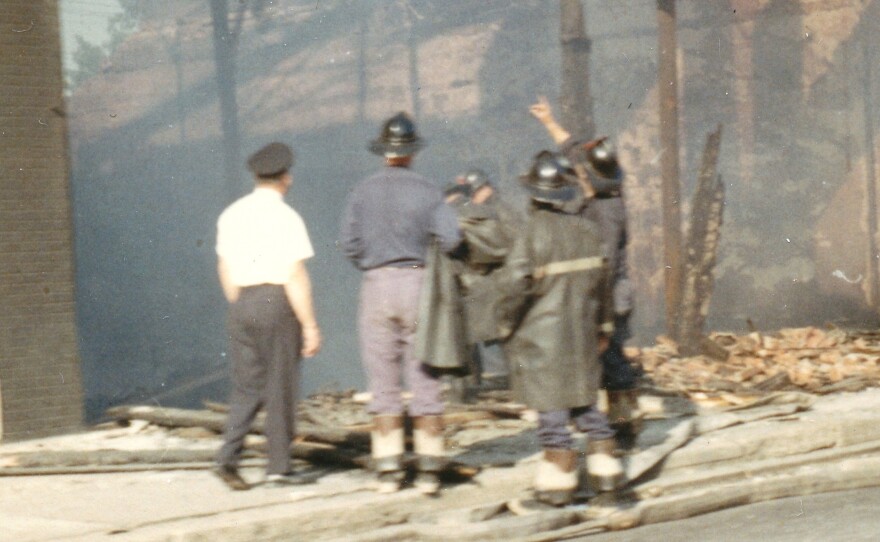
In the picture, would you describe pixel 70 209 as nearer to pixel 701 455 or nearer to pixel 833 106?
pixel 701 455

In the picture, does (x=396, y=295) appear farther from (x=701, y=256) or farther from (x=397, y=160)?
(x=701, y=256)

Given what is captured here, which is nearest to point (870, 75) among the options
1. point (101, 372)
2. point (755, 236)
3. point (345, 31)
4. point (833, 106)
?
point (833, 106)

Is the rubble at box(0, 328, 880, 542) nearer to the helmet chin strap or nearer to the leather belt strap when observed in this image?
the leather belt strap

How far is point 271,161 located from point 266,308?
2.63ft

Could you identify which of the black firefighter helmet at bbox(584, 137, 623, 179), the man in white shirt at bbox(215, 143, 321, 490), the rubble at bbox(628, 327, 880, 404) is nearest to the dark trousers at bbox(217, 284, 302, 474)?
the man in white shirt at bbox(215, 143, 321, 490)

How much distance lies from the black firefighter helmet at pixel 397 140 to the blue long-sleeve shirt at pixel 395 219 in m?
0.12

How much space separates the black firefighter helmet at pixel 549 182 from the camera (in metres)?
7.13

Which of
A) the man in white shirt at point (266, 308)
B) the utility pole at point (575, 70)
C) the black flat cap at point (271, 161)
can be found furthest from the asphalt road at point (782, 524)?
the utility pole at point (575, 70)

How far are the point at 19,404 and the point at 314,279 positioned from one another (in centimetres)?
778

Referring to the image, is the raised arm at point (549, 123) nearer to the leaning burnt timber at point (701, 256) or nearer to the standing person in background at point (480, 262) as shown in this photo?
the standing person in background at point (480, 262)

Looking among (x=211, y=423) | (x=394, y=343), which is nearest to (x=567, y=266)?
(x=394, y=343)

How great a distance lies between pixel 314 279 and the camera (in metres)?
16.9

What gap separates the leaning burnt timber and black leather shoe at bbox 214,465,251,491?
707cm

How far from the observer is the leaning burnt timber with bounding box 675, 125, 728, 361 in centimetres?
1363
